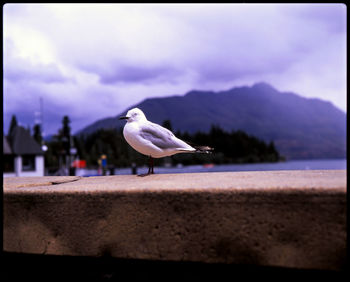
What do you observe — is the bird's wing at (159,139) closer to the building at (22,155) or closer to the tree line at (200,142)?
the building at (22,155)

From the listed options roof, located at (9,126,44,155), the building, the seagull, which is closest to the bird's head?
the seagull

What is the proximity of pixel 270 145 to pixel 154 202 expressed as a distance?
72515mm

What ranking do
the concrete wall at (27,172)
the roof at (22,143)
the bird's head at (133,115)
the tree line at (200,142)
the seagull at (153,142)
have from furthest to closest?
the tree line at (200,142), the roof at (22,143), the concrete wall at (27,172), the bird's head at (133,115), the seagull at (153,142)

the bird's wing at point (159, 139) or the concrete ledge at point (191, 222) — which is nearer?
the concrete ledge at point (191, 222)

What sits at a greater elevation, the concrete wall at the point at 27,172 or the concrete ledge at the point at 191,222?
the concrete ledge at the point at 191,222

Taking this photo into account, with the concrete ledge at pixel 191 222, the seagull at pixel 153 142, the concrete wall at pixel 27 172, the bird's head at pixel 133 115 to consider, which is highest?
the bird's head at pixel 133 115

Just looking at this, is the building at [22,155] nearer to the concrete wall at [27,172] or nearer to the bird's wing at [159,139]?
the concrete wall at [27,172]

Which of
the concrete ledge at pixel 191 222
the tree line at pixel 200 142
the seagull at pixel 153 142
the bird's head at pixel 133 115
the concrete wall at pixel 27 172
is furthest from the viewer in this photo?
the tree line at pixel 200 142

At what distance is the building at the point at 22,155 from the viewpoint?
29812mm

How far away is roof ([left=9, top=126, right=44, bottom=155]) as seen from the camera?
3081 centimetres

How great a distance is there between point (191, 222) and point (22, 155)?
107ft

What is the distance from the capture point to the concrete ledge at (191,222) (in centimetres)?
180

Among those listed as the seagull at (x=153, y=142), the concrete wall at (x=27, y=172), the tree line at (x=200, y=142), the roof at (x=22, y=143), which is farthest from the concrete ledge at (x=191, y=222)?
the tree line at (x=200, y=142)

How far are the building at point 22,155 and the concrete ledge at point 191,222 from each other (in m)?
30.4
